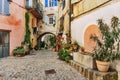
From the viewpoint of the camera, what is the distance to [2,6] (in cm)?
1350

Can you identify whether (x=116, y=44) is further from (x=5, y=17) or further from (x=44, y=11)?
(x=44, y=11)

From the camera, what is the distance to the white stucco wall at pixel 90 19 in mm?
7042

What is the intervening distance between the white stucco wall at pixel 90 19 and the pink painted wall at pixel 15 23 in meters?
5.10

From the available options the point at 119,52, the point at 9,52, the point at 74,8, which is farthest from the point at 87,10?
the point at 9,52

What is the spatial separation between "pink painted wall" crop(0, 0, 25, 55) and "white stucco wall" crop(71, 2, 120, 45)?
16.7 feet

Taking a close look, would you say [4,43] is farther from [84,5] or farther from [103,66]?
[103,66]

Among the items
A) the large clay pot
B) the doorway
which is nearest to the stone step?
the large clay pot

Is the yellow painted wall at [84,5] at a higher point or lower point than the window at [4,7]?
lower

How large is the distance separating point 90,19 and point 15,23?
8.03 metres

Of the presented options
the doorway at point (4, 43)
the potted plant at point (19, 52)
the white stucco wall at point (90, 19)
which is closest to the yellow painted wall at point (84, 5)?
the white stucco wall at point (90, 19)

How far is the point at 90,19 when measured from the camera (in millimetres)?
9617

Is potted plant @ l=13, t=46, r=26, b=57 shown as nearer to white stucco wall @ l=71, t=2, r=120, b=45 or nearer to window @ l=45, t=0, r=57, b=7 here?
white stucco wall @ l=71, t=2, r=120, b=45

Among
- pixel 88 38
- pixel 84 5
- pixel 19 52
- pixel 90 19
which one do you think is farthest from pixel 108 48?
pixel 19 52

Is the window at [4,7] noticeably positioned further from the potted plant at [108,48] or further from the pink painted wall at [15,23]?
the potted plant at [108,48]
